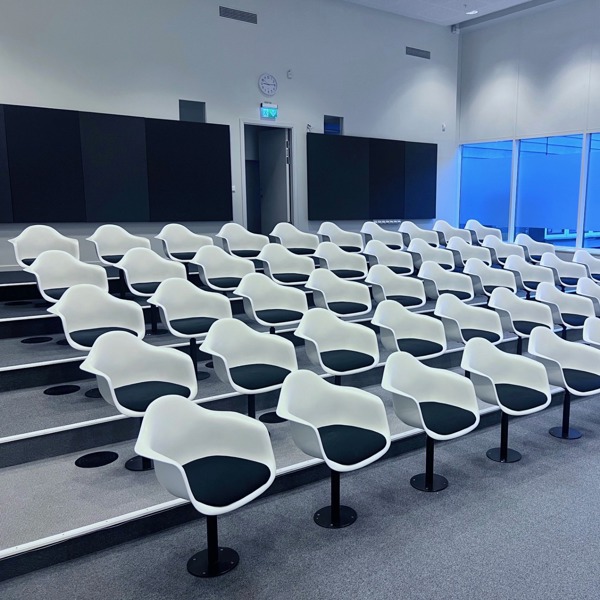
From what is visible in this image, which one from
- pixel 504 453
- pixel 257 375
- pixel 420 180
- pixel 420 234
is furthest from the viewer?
pixel 420 180

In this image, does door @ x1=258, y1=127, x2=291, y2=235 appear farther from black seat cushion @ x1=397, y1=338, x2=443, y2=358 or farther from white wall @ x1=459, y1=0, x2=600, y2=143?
black seat cushion @ x1=397, y1=338, x2=443, y2=358

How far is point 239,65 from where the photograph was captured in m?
8.54

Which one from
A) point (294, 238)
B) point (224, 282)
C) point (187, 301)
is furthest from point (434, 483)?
point (294, 238)

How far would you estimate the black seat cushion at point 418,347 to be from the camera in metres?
4.52

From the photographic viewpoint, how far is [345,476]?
3.66 meters

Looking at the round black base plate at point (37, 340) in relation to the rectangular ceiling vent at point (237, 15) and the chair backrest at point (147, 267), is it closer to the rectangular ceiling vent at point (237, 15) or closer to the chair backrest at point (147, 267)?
the chair backrest at point (147, 267)

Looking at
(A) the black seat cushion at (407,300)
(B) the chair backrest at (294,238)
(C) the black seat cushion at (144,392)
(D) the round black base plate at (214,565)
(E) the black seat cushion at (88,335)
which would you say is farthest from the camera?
(B) the chair backrest at (294,238)

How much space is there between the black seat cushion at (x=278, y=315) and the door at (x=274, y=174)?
4.58m

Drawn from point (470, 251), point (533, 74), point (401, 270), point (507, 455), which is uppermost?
point (533, 74)

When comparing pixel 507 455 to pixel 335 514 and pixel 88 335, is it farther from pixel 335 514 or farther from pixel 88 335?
pixel 88 335

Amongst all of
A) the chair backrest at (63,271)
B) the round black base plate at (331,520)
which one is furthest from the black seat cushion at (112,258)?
the round black base plate at (331,520)

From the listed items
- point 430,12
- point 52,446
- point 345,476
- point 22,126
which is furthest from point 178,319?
point 430,12

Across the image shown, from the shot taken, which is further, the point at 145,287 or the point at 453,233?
the point at 453,233

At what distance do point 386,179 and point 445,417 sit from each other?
294 inches
